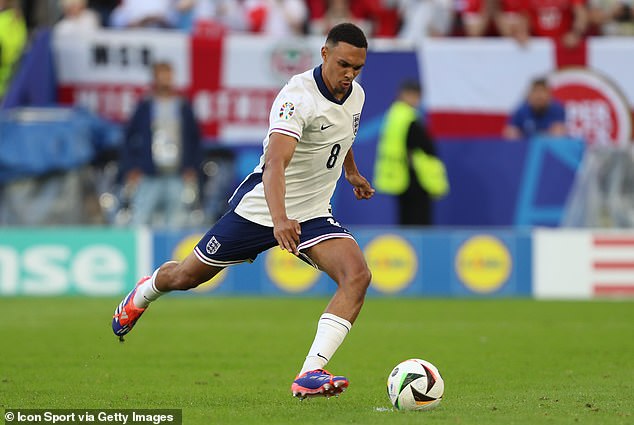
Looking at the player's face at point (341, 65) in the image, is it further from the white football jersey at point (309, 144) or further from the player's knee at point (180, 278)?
the player's knee at point (180, 278)

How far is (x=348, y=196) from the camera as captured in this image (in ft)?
53.9

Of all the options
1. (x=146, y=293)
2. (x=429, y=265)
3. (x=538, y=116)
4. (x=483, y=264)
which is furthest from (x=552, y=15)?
(x=146, y=293)

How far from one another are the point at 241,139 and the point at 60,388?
9186 mm

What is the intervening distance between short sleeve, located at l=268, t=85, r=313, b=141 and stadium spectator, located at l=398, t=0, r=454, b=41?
427 inches

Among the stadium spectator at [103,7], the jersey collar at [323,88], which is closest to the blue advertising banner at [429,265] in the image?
the stadium spectator at [103,7]

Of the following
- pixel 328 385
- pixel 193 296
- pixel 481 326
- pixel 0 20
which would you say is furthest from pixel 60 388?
pixel 0 20

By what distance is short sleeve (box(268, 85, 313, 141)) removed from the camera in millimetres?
7332

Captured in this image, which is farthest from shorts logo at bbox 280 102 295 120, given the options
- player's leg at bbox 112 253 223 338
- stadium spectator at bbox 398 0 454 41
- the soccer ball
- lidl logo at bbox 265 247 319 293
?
stadium spectator at bbox 398 0 454 41

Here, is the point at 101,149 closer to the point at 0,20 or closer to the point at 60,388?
the point at 0,20

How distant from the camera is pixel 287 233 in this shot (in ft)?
23.2

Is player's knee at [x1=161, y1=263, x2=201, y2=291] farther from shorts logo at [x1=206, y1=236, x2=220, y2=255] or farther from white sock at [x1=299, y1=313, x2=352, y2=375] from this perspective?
white sock at [x1=299, y1=313, x2=352, y2=375]

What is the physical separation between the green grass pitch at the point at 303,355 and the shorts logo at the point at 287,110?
5.58 feet

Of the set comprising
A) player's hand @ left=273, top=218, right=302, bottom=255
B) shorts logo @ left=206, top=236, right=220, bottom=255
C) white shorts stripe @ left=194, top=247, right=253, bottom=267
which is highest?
player's hand @ left=273, top=218, right=302, bottom=255

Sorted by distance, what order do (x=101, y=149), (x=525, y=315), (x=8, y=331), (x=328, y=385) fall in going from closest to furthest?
(x=328, y=385)
(x=8, y=331)
(x=525, y=315)
(x=101, y=149)
